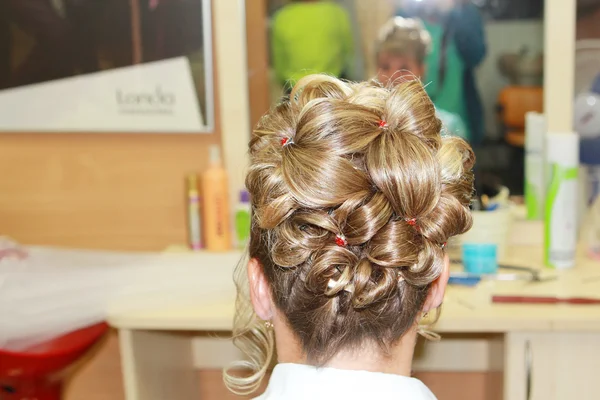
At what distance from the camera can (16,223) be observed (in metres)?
1.96

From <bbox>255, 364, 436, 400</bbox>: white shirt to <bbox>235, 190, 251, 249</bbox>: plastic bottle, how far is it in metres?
0.84

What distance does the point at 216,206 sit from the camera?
1.75 metres

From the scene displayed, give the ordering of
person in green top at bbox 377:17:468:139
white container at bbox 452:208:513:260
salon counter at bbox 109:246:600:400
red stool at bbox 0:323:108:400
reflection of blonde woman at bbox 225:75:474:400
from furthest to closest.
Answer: person in green top at bbox 377:17:468:139, white container at bbox 452:208:513:260, red stool at bbox 0:323:108:400, salon counter at bbox 109:246:600:400, reflection of blonde woman at bbox 225:75:474:400

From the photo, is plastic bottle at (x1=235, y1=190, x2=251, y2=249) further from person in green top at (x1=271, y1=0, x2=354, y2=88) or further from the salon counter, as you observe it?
person in green top at (x1=271, y1=0, x2=354, y2=88)

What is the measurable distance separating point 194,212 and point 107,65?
0.41 meters

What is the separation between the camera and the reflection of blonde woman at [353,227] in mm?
848

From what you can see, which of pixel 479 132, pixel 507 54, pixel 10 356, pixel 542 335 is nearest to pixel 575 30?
pixel 507 54

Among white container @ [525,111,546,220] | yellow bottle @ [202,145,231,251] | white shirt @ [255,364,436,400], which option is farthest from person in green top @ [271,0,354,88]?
white shirt @ [255,364,436,400]

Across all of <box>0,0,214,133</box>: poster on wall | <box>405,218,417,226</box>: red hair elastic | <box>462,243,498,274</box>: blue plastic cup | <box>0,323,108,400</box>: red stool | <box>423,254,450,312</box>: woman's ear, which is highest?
<box>0,0,214,133</box>: poster on wall

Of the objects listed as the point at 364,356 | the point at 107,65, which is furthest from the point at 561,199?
the point at 107,65

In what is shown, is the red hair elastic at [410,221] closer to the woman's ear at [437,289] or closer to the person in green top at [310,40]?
the woman's ear at [437,289]

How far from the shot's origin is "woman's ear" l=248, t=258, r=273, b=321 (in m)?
0.94

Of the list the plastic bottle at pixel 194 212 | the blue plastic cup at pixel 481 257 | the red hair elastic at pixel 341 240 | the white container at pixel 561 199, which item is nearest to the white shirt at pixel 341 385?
the red hair elastic at pixel 341 240

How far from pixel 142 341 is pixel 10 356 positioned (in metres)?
0.25
